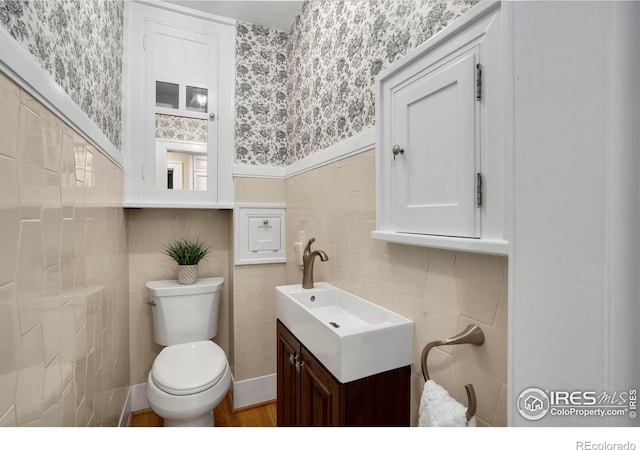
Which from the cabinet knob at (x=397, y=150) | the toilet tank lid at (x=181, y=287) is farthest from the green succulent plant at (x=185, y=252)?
the cabinet knob at (x=397, y=150)

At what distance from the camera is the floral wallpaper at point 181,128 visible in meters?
1.81

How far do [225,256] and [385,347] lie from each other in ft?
4.85

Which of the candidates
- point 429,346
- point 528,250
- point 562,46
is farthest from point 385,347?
point 562,46

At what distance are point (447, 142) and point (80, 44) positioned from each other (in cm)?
111

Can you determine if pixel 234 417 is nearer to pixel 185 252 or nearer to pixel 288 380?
pixel 288 380

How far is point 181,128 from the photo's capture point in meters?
1.85

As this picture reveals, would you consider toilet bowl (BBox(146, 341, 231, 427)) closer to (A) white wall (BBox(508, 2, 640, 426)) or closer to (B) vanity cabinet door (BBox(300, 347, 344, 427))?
(B) vanity cabinet door (BBox(300, 347, 344, 427))

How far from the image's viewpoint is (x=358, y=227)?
1.24 meters

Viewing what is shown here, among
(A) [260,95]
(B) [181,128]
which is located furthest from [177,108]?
(A) [260,95]

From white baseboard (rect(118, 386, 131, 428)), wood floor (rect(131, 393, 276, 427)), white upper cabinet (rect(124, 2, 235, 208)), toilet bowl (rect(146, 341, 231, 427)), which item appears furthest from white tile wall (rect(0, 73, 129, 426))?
wood floor (rect(131, 393, 276, 427))

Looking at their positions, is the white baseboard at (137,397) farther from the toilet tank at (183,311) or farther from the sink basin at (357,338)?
the sink basin at (357,338)

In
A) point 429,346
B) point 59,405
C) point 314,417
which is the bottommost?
point 314,417

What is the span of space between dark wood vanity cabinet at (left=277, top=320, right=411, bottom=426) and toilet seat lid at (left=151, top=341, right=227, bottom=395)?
536 mm

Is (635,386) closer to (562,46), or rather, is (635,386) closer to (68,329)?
(562,46)
